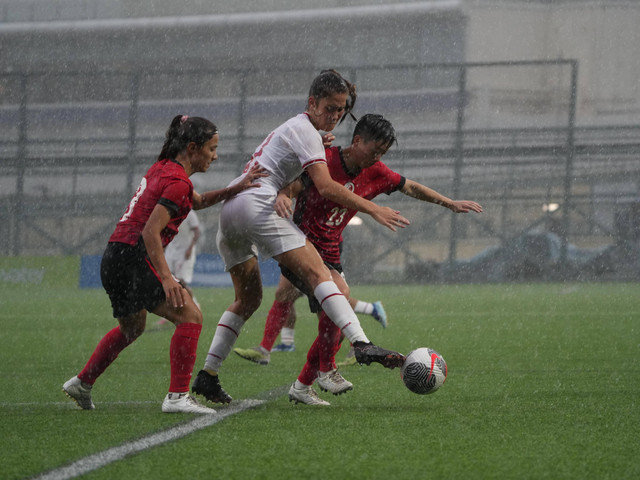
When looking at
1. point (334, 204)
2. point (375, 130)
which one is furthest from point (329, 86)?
point (334, 204)

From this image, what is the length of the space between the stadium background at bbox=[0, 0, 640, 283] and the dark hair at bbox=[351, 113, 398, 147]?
15.2 metres

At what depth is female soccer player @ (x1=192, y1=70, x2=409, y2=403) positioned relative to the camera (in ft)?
13.0

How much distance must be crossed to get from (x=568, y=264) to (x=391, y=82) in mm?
7307

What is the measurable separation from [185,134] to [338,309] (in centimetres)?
100

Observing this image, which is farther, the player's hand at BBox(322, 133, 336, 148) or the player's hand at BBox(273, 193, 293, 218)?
the player's hand at BBox(322, 133, 336, 148)

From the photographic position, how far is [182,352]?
12.6 feet

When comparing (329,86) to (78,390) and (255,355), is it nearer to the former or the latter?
(78,390)

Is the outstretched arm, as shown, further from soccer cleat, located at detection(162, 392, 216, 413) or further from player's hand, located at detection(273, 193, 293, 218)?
soccer cleat, located at detection(162, 392, 216, 413)

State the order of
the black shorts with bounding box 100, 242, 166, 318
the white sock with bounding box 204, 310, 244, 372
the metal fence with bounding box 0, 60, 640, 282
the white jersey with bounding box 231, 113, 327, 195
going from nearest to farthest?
the black shorts with bounding box 100, 242, 166, 318 → the white jersey with bounding box 231, 113, 327, 195 → the white sock with bounding box 204, 310, 244, 372 → the metal fence with bounding box 0, 60, 640, 282

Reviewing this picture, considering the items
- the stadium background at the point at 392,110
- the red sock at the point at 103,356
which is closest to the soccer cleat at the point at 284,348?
the red sock at the point at 103,356

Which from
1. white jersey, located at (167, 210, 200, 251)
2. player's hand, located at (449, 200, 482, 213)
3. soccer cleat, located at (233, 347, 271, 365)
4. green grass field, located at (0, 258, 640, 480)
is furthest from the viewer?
white jersey, located at (167, 210, 200, 251)

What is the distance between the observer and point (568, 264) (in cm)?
2045

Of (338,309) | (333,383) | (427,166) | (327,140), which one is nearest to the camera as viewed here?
(338,309)

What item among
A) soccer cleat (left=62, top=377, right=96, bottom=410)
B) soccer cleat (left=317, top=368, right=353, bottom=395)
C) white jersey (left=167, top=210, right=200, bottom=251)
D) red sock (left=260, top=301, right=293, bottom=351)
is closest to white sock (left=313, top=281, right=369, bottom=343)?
soccer cleat (left=317, top=368, right=353, bottom=395)
